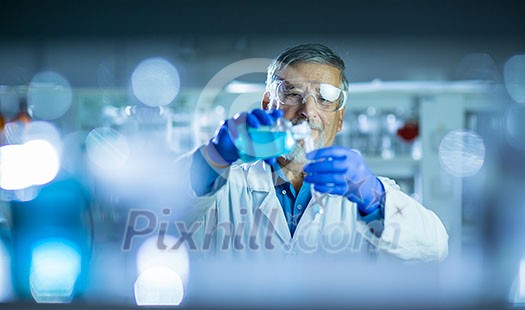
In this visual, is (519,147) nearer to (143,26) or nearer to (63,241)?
(143,26)

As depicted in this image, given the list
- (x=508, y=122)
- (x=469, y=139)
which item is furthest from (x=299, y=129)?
(x=508, y=122)

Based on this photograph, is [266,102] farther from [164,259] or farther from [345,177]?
[164,259]

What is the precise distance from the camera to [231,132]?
1086mm

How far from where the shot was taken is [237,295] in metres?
1.25

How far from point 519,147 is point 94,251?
1.07 metres

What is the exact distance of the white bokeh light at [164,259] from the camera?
1260 mm

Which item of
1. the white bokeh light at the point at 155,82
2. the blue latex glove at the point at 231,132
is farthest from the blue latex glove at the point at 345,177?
the white bokeh light at the point at 155,82

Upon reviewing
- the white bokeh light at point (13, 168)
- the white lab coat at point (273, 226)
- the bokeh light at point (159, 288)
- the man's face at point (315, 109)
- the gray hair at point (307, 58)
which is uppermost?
the gray hair at point (307, 58)

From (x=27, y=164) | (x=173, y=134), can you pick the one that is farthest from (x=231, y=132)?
(x=27, y=164)

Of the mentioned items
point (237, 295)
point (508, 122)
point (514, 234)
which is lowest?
point (237, 295)

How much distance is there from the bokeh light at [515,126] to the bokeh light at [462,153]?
0.26 ft

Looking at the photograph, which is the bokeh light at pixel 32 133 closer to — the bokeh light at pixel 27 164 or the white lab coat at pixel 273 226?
the bokeh light at pixel 27 164

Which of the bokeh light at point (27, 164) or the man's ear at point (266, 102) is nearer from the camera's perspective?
the man's ear at point (266, 102)

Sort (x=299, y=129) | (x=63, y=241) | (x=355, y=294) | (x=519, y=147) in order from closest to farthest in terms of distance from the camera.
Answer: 1. (x=299, y=129)
2. (x=355, y=294)
3. (x=63, y=241)
4. (x=519, y=147)
